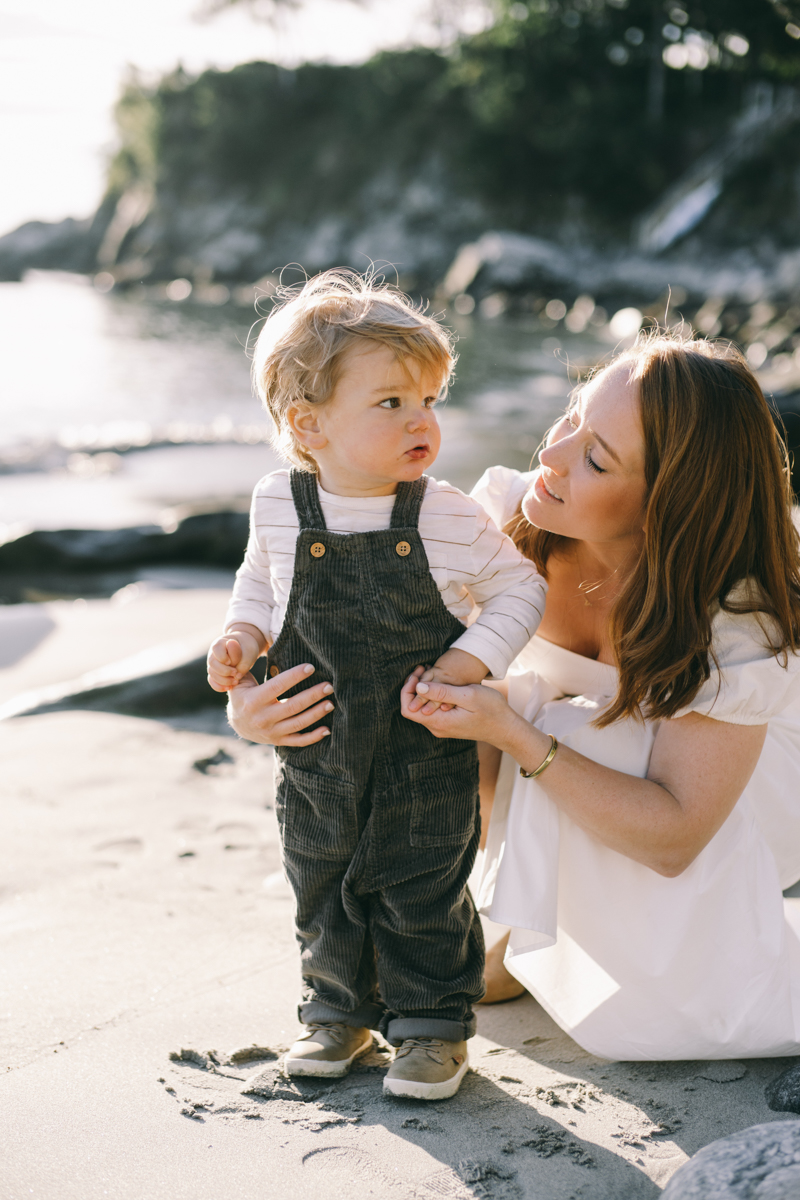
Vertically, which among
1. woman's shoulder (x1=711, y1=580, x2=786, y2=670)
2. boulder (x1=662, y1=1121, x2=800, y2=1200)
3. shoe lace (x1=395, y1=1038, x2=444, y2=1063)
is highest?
woman's shoulder (x1=711, y1=580, x2=786, y2=670)

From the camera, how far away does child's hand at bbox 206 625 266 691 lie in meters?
1.92

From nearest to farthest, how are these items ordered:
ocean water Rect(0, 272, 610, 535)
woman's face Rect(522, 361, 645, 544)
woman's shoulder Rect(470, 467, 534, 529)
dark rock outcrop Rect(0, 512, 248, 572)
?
woman's face Rect(522, 361, 645, 544) → woman's shoulder Rect(470, 467, 534, 529) → dark rock outcrop Rect(0, 512, 248, 572) → ocean water Rect(0, 272, 610, 535)

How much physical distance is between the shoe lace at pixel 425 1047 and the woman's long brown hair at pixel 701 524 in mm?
735

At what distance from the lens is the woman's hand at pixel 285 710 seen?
186cm

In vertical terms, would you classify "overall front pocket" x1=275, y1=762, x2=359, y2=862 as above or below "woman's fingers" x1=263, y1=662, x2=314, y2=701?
below

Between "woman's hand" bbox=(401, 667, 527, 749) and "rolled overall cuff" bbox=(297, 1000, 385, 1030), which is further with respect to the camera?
"rolled overall cuff" bbox=(297, 1000, 385, 1030)

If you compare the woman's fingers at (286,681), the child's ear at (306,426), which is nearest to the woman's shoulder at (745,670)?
the woman's fingers at (286,681)

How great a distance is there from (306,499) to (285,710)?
419 millimetres

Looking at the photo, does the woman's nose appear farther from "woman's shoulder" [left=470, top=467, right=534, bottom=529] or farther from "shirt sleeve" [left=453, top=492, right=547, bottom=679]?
"woman's shoulder" [left=470, top=467, right=534, bottom=529]

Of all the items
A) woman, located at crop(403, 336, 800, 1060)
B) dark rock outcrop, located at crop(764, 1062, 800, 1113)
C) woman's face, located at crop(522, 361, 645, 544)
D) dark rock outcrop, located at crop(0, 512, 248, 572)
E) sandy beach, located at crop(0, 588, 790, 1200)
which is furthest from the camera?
dark rock outcrop, located at crop(0, 512, 248, 572)

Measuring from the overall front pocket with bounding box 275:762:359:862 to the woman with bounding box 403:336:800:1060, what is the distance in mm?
226

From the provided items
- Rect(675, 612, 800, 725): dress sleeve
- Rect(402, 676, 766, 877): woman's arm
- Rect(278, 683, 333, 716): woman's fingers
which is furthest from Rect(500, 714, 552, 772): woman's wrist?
Rect(278, 683, 333, 716): woman's fingers

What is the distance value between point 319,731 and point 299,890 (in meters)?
0.34

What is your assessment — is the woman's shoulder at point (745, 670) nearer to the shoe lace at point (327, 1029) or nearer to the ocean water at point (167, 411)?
the ocean water at point (167, 411)
